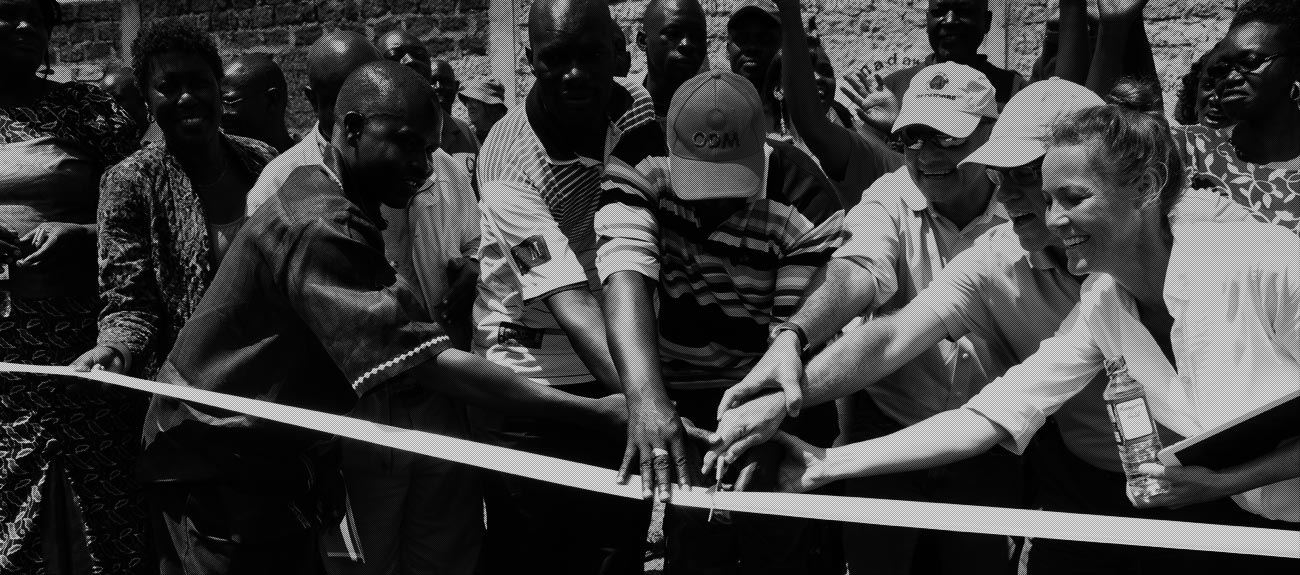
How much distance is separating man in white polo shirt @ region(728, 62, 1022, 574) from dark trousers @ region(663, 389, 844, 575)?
10.5 inches

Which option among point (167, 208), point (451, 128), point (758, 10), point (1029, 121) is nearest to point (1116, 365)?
point (1029, 121)

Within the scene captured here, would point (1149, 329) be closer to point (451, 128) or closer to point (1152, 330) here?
point (1152, 330)

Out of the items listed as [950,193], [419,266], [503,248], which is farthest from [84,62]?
[950,193]

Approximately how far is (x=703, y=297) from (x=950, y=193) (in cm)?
87

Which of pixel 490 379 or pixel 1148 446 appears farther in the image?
pixel 490 379

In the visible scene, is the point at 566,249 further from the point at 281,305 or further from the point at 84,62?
the point at 84,62

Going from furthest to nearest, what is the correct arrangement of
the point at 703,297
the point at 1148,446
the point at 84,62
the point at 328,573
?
the point at 84,62 < the point at 328,573 < the point at 703,297 < the point at 1148,446

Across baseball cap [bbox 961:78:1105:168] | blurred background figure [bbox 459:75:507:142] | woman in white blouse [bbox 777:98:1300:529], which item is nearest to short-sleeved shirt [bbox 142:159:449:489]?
woman in white blouse [bbox 777:98:1300:529]

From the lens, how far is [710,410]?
3562 millimetres

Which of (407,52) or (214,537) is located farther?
(407,52)

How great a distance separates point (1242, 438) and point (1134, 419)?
0.80ft

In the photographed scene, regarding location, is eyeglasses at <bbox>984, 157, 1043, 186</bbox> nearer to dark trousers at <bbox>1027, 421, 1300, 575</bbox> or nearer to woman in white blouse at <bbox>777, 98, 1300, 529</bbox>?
woman in white blouse at <bbox>777, 98, 1300, 529</bbox>

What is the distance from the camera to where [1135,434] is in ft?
9.17

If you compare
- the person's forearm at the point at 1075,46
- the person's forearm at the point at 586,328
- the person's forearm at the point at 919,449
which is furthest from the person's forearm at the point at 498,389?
the person's forearm at the point at 1075,46
